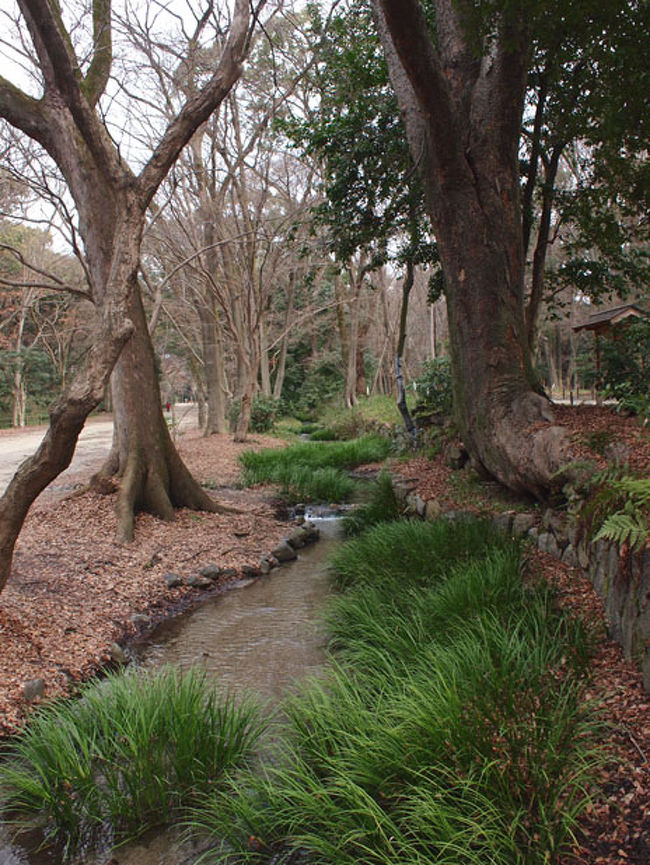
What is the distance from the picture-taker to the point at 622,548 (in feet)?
9.45

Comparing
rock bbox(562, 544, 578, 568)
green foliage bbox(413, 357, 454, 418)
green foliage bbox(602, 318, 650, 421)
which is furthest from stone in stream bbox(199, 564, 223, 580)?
green foliage bbox(602, 318, 650, 421)

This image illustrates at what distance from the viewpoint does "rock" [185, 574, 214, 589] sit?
19.4 ft

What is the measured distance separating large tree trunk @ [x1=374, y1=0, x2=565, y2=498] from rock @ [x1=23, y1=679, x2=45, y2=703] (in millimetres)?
4055

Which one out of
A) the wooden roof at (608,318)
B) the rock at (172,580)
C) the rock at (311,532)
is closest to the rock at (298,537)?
the rock at (311,532)

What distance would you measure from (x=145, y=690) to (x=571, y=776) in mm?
2063

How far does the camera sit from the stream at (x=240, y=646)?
250cm

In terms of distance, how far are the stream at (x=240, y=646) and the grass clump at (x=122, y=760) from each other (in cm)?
11

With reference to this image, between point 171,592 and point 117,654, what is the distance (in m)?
1.35

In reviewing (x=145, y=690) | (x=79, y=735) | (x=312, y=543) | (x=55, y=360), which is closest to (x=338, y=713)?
(x=145, y=690)

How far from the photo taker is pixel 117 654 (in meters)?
4.33

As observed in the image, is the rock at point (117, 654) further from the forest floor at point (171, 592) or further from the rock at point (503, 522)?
the rock at point (503, 522)

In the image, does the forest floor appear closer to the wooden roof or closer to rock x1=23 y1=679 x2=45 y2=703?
rock x1=23 y1=679 x2=45 y2=703

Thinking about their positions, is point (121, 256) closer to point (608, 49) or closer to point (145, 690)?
point (145, 690)

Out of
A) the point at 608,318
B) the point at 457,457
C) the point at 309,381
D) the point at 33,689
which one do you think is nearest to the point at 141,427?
the point at 457,457
